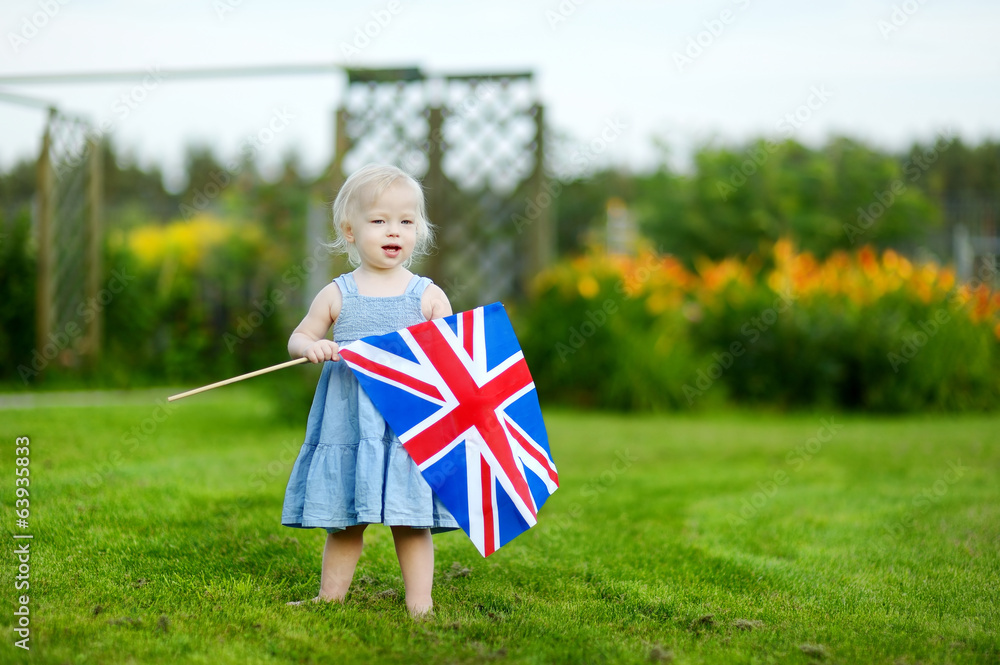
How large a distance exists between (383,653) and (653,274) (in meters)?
7.27

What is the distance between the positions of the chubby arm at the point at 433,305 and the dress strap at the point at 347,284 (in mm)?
209

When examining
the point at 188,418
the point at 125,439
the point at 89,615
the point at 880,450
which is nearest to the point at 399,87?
the point at 188,418

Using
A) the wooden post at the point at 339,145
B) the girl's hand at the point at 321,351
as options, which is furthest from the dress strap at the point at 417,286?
the wooden post at the point at 339,145

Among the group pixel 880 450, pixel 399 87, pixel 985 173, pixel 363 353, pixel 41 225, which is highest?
pixel 985 173

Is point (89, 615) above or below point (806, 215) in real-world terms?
below

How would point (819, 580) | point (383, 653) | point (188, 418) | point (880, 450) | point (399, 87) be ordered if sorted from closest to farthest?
1. point (383, 653)
2. point (819, 580)
3. point (880, 450)
4. point (188, 418)
5. point (399, 87)

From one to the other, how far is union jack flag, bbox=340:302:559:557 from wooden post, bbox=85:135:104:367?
773 centimetres

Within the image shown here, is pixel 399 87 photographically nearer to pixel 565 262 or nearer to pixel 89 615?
pixel 565 262

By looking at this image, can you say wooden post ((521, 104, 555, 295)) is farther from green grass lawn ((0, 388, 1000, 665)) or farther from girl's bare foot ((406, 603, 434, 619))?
girl's bare foot ((406, 603, 434, 619))

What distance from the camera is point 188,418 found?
685cm

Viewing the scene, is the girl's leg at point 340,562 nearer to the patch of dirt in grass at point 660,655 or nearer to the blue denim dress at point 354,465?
A: the blue denim dress at point 354,465

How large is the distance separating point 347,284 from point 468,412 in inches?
21.7

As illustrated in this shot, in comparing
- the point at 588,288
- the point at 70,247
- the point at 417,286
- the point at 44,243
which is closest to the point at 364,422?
the point at 417,286

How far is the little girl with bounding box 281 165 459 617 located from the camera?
2.52 m
